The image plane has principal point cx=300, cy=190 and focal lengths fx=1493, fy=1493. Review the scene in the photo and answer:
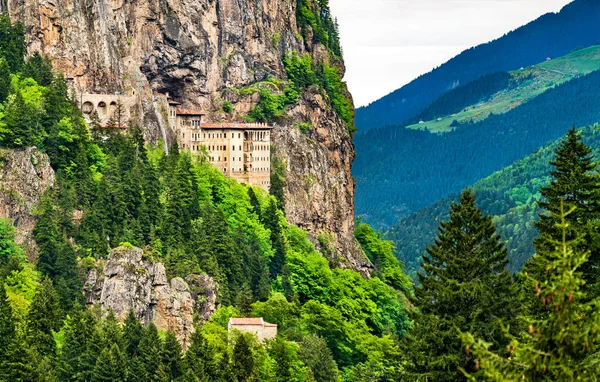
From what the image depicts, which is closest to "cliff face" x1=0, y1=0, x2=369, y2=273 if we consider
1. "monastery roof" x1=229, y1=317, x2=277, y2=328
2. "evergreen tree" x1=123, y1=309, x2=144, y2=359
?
"monastery roof" x1=229, y1=317, x2=277, y2=328

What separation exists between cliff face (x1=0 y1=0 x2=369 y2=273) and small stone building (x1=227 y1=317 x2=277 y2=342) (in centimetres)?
3027

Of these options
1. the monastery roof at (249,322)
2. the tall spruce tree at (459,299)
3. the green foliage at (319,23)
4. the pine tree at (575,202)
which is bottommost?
the monastery roof at (249,322)

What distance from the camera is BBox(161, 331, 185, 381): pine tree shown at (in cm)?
10119

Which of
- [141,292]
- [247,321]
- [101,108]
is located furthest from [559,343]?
[101,108]

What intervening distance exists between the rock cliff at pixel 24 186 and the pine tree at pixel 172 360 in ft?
59.0

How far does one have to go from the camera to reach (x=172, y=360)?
102 m

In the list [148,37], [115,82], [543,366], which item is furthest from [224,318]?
[543,366]

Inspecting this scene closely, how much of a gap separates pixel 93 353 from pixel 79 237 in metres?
20.9

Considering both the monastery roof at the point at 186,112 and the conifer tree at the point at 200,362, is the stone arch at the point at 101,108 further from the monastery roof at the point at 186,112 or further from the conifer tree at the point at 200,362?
the conifer tree at the point at 200,362

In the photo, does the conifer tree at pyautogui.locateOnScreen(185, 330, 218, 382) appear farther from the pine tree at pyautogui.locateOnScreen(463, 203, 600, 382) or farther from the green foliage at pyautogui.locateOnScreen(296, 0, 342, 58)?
the green foliage at pyautogui.locateOnScreen(296, 0, 342, 58)

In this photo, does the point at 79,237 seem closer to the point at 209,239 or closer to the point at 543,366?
the point at 209,239

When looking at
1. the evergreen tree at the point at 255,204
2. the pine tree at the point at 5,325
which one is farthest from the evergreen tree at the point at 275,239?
the pine tree at the point at 5,325

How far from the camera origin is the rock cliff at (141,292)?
11181 cm

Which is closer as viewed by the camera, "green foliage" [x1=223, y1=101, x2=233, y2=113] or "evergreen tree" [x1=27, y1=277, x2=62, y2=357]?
"evergreen tree" [x1=27, y1=277, x2=62, y2=357]
